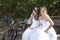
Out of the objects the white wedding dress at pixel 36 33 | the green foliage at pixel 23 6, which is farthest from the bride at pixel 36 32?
the green foliage at pixel 23 6

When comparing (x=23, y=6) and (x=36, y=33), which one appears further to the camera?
(x=23, y=6)

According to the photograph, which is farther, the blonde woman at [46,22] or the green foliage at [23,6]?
the green foliage at [23,6]

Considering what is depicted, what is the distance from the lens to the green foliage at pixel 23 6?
36.2 ft

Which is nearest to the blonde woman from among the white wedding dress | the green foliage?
the white wedding dress

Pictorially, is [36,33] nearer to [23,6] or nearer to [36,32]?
[36,32]

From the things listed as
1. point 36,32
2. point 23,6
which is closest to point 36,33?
point 36,32

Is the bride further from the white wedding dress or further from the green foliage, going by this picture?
the green foliage

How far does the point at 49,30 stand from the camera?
6816 millimetres

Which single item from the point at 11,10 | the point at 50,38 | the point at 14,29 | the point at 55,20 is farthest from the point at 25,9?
the point at 50,38

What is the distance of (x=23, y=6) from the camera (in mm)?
11359

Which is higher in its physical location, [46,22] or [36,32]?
[46,22]

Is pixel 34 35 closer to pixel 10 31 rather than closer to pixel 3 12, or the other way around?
pixel 10 31

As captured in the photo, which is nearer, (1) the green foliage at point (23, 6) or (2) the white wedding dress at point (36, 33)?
(2) the white wedding dress at point (36, 33)

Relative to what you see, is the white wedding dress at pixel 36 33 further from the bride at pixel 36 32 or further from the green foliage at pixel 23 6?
the green foliage at pixel 23 6
